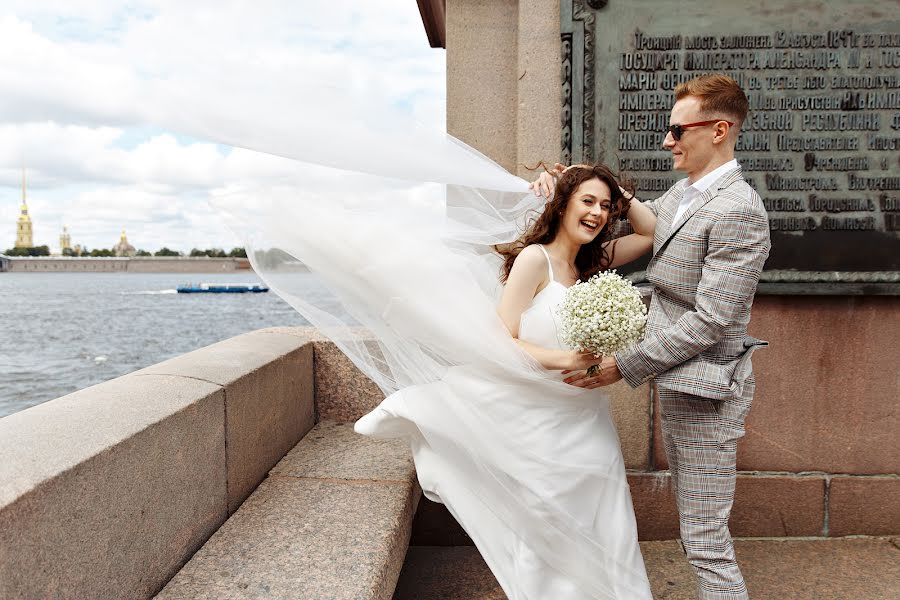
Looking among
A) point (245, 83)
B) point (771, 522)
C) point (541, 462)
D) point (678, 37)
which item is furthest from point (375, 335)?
point (771, 522)

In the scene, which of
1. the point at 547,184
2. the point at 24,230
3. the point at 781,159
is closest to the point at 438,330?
the point at 547,184

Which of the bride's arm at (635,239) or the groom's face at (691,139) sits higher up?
the groom's face at (691,139)

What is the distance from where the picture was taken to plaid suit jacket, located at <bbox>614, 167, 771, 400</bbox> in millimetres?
2654

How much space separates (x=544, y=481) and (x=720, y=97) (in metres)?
1.69

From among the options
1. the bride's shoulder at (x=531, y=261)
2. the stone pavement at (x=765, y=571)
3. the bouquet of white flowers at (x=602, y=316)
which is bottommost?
the stone pavement at (x=765, y=571)

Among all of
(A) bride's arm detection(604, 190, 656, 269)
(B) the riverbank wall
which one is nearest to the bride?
(A) bride's arm detection(604, 190, 656, 269)

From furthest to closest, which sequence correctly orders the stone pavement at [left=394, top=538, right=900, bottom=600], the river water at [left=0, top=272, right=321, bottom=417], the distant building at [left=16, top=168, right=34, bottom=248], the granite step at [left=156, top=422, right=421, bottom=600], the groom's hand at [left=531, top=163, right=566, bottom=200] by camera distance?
the distant building at [left=16, top=168, right=34, bottom=248], the river water at [left=0, top=272, right=321, bottom=417], the stone pavement at [left=394, top=538, right=900, bottom=600], the groom's hand at [left=531, top=163, right=566, bottom=200], the granite step at [left=156, top=422, right=421, bottom=600]

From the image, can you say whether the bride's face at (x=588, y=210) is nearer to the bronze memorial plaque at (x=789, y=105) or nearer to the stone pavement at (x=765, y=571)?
the bronze memorial plaque at (x=789, y=105)

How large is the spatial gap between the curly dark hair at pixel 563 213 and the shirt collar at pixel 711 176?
0.33 meters

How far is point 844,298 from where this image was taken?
13.7ft

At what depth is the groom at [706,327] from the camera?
8.75 feet

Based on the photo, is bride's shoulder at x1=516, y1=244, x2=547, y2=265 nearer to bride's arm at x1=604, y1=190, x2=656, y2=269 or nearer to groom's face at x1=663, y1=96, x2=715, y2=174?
bride's arm at x1=604, y1=190, x2=656, y2=269

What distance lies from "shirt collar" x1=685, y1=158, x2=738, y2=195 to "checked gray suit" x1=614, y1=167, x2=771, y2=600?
Answer: 4 centimetres

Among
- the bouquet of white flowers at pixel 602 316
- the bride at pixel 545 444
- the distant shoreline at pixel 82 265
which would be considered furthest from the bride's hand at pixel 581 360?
the distant shoreline at pixel 82 265
